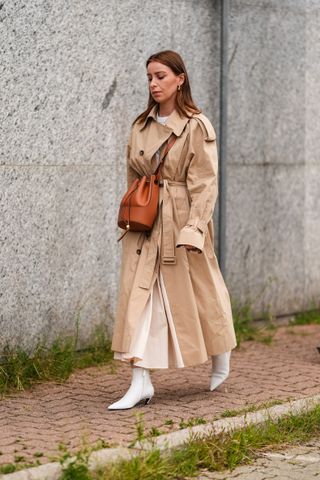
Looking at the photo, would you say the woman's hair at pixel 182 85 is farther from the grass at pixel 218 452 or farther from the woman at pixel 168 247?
the grass at pixel 218 452

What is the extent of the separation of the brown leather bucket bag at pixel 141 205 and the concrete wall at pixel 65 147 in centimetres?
124

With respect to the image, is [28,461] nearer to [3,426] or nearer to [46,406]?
[3,426]

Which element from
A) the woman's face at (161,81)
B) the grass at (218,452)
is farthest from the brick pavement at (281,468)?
the woman's face at (161,81)

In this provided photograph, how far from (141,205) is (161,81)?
2.26 feet

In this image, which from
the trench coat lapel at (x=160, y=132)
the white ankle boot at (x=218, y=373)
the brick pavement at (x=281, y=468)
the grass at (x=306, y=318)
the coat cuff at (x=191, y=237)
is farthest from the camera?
the grass at (x=306, y=318)

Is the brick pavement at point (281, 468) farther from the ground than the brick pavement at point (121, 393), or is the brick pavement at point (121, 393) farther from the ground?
the brick pavement at point (121, 393)

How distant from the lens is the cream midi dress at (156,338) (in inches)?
264

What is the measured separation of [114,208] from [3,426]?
2.58 metres

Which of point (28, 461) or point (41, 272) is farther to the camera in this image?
point (41, 272)

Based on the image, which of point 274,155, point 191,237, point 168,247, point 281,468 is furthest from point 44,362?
point 274,155

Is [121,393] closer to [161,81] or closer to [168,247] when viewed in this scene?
[168,247]

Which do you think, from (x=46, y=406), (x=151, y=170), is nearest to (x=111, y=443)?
(x=46, y=406)

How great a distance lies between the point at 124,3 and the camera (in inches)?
340

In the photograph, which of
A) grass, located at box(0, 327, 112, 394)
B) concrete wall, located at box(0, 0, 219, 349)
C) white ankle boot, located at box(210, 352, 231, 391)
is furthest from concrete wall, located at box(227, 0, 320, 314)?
white ankle boot, located at box(210, 352, 231, 391)
